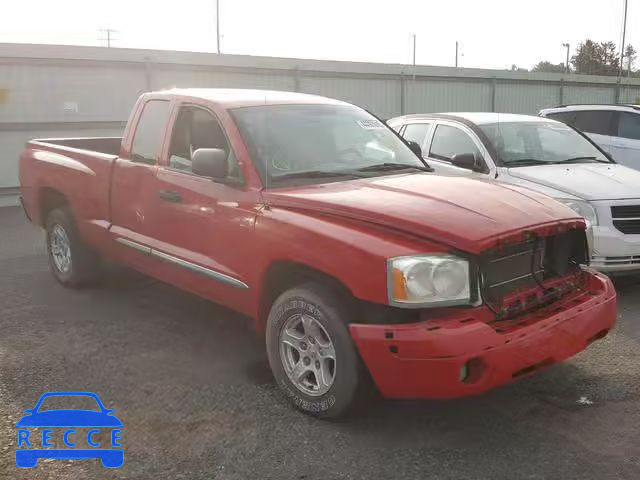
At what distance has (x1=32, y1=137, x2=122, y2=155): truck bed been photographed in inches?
270

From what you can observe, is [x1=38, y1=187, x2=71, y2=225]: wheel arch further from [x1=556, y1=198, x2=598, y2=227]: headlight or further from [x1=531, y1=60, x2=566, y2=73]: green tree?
[x1=531, y1=60, x2=566, y2=73]: green tree

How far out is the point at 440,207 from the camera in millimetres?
3527

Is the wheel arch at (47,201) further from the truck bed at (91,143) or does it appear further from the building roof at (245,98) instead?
the building roof at (245,98)

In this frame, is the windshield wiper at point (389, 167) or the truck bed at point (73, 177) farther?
the truck bed at point (73, 177)

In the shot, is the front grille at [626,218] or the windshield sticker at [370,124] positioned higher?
the windshield sticker at [370,124]

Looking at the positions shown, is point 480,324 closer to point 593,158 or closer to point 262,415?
point 262,415

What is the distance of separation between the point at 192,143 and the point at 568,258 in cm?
273

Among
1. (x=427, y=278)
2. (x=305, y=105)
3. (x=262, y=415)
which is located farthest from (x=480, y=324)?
(x=305, y=105)

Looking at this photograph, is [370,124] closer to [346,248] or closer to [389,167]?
[389,167]

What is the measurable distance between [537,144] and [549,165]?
1.67 feet

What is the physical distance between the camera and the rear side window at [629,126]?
34.0 ft

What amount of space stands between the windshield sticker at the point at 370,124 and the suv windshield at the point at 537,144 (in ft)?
7.11

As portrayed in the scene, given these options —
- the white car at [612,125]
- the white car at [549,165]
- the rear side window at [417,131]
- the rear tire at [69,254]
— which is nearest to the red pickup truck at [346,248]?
the rear tire at [69,254]

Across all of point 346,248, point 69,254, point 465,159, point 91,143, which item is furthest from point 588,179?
point 91,143
